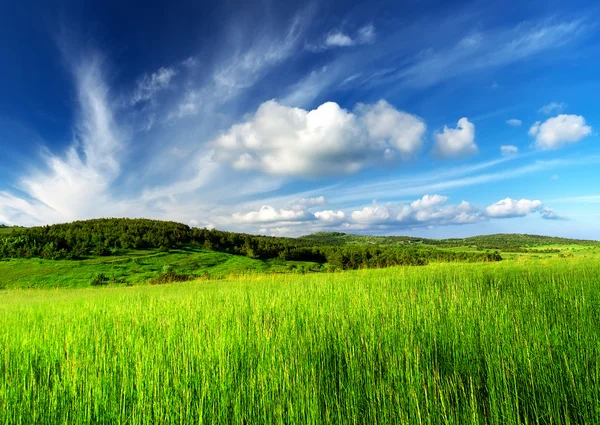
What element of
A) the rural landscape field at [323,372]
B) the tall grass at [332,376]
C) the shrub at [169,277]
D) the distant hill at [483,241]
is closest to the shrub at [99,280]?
the shrub at [169,277]

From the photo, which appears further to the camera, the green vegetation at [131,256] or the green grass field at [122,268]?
the green vegetation at [131,256]

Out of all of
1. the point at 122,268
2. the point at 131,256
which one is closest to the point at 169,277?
the point at 122,268

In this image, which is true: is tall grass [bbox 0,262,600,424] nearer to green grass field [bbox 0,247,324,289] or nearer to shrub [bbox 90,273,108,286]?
shrub [bbox 90,273,108,286]

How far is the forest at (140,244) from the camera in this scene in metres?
36.8

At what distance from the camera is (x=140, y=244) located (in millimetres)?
43281

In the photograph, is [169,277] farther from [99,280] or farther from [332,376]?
[332,376]

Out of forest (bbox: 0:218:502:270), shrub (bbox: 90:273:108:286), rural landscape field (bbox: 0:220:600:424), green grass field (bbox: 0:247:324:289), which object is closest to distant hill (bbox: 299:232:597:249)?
forest (bbox: 0:218:502:270)

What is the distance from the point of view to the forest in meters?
36.8

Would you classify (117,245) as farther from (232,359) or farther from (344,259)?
(232,359)

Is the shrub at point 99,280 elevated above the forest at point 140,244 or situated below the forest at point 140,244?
below

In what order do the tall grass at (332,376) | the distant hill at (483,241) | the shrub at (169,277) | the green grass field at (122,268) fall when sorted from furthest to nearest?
1. the distant hill at (483,241)
2. the shrub at (169,277)
3. the green grass field at (122,268)
4. the tall grass at (332,376)

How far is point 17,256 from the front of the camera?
3500 centimetres

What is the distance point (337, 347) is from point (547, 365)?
2577 millimetres

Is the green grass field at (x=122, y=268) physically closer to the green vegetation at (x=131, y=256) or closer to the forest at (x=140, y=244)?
the green vegetation at (x=131, y=256)
